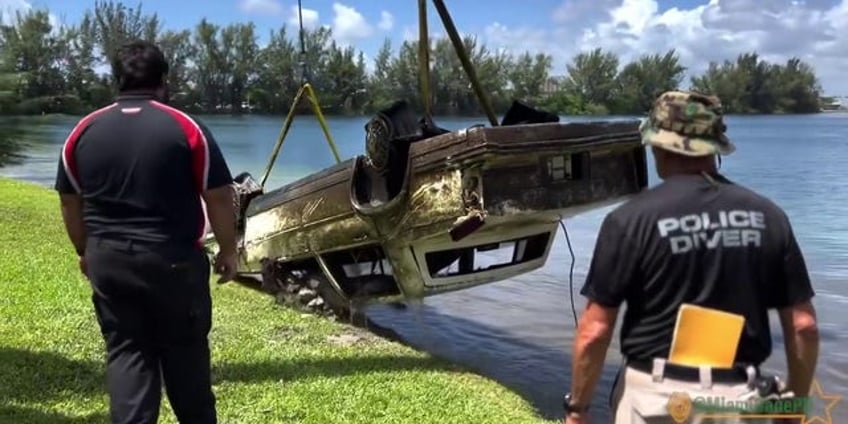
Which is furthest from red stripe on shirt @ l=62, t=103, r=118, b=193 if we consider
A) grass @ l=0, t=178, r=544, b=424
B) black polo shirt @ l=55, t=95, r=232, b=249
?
grass @ l=0, t=178, r=544, b=424

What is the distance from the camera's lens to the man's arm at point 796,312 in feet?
8.63

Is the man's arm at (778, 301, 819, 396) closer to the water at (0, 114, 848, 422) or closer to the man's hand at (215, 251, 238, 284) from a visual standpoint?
the man's hand at (215, 251, 238, 284)

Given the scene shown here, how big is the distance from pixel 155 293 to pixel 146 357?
0.30 metres

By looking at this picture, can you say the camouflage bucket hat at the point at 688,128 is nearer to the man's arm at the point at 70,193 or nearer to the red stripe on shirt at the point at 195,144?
the red stripe on shirt at the point at 195,144

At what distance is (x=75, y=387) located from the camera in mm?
5480

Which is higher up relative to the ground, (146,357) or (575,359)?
(575,359)

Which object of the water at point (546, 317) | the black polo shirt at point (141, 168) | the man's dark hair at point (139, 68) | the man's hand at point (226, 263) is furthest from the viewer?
the water at point (546, 317)

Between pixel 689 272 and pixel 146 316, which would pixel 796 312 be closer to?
pixel 689 272

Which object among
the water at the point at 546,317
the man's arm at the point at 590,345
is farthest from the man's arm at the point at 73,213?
the water at the point at 546,317

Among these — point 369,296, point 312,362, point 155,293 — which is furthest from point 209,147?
point 369,296

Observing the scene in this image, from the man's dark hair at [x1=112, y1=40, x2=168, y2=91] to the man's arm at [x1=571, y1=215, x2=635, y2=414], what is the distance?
2042 mm

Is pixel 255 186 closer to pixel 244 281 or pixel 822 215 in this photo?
pixel 244 281

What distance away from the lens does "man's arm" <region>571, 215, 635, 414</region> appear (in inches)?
104

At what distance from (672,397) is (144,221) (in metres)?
2.18
